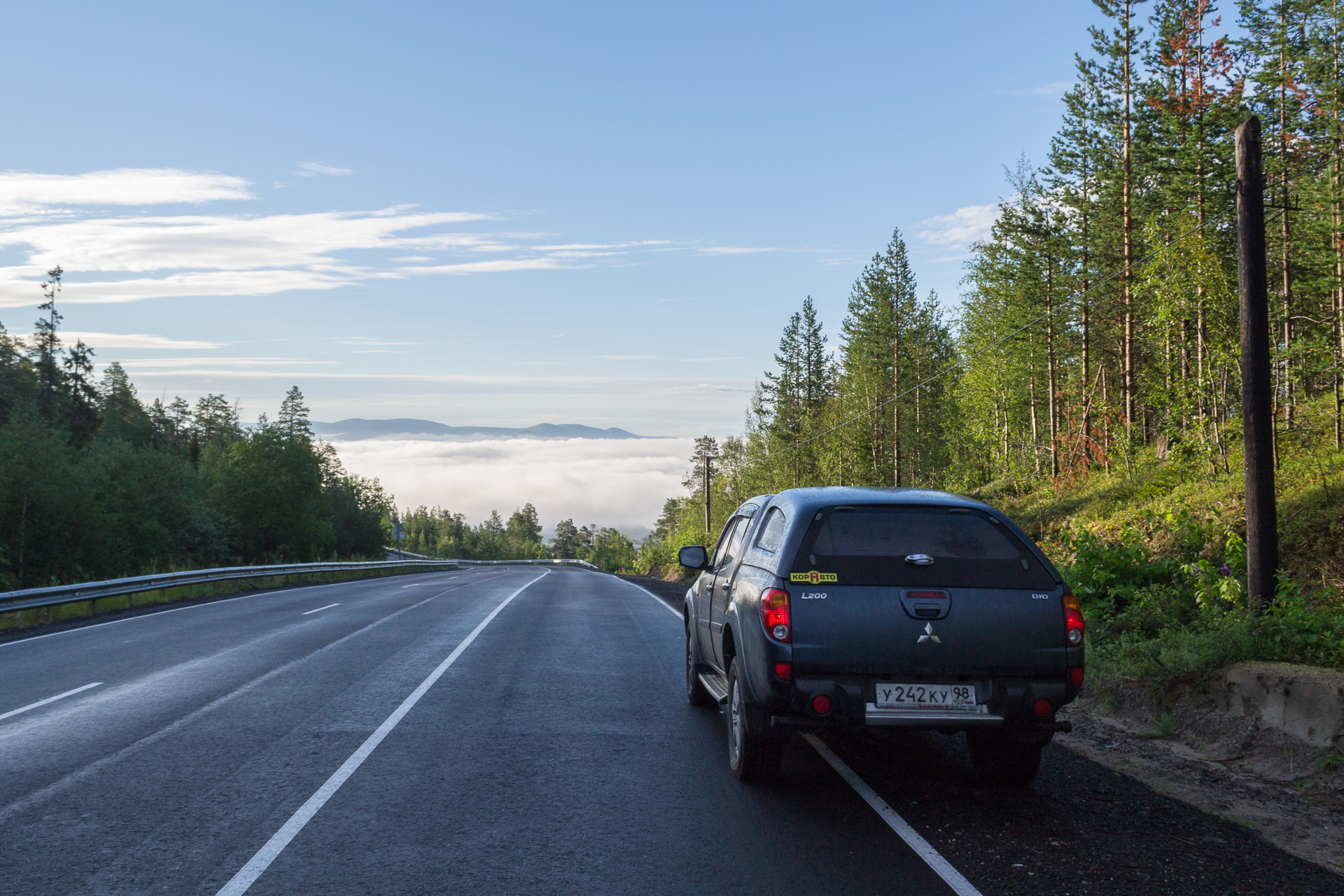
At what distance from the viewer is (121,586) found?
2047 centimetres

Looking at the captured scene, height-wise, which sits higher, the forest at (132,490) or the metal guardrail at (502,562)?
Answer: the forest at (132,490)

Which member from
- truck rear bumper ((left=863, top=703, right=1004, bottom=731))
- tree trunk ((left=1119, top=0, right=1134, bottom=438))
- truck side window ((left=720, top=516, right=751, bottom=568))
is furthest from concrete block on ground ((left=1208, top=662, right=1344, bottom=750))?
tree trunk ((left=1119, top=0, right=1134, bottom=438))

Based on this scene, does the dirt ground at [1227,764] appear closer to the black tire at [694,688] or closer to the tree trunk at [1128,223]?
the black tire at [694,688]

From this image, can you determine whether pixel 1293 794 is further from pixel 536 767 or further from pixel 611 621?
pixel 611 621

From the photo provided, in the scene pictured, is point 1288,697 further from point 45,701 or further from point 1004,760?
point 45,701

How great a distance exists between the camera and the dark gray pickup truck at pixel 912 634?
→ 525 centimetres

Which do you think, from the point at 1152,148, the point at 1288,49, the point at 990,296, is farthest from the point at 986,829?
the point at 990,296

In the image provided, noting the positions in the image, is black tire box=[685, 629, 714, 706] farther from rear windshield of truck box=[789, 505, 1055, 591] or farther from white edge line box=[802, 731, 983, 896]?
rear windshield of truck box=[789, 505, 1055, 591]

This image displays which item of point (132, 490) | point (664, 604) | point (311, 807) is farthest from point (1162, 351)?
point (132, 490)

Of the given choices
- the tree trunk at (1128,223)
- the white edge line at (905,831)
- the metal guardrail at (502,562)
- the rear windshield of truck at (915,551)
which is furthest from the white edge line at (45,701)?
the metal guardrail at (502,562)

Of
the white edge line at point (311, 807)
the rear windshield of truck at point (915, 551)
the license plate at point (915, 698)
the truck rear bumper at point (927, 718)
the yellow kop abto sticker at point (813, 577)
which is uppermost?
the rear windshield of truck at point (915, 551)

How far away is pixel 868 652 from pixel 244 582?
31276 millimetres

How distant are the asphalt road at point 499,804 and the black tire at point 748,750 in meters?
0.10

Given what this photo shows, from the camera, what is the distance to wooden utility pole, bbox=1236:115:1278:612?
902 cm
